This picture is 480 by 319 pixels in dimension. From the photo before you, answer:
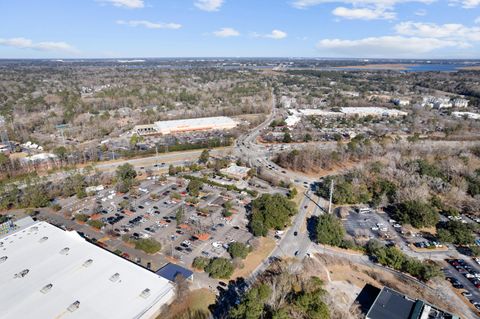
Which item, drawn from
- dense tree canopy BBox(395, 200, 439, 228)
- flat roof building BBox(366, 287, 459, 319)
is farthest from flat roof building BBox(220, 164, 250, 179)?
flat roof building BBox(366, 287, 459, 319)

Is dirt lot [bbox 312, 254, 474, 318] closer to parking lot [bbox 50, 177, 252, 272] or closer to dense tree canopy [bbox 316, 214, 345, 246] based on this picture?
dense tree canopy [bbox 316, 214, 345, 246]

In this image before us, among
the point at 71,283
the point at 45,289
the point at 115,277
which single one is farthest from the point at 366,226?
the point at 45,289

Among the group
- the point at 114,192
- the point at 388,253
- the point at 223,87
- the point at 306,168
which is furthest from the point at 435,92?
the point at 114,192

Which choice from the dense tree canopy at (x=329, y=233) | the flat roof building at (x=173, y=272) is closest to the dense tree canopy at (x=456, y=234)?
the dense tree canopy at (x=329, y=233)

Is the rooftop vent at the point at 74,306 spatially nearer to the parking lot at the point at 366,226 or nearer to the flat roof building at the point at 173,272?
Answer: the flat roof building at the point at 173,272

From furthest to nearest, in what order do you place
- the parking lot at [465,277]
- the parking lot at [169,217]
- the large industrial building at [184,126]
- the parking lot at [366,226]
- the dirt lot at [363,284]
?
the large industrial building at [184,126] < the parking lot at [366,226] < the parking lot at [169,217] < the parking lot at [465,277] < the dirt lot at [363,284]

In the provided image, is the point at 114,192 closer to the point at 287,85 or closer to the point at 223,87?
the point at 223,87

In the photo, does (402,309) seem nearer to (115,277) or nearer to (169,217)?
(115,277)
